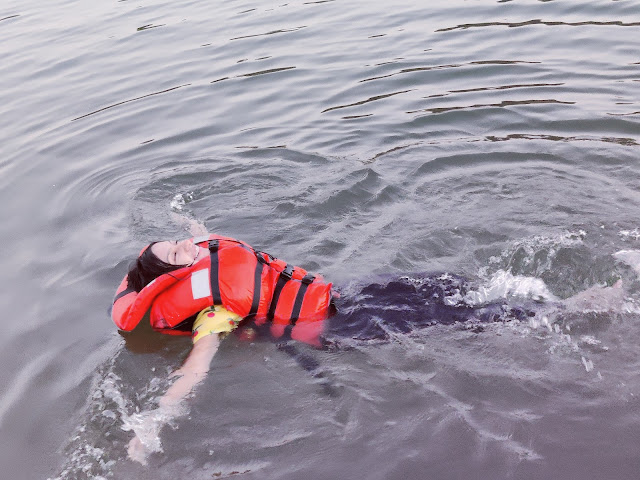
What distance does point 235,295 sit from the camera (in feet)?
13.7

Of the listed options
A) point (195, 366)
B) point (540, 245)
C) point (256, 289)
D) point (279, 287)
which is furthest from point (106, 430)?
point (540, 245)

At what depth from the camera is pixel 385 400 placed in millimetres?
3805

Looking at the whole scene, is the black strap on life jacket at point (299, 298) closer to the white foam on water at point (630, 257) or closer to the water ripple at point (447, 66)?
the white foam on water at point (630, 257)

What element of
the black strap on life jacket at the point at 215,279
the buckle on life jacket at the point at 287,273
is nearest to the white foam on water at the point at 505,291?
the buckle on life jacket at the point at 287,273

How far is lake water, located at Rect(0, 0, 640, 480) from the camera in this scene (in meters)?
3.60

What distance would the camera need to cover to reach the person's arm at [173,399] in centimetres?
372

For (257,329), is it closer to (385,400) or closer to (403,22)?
(385,400)

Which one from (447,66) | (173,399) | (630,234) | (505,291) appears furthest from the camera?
(447,66)

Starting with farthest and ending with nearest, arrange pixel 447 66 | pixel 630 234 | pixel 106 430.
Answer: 1. pixel 447 66
2. pixel 630 234
3. pixel 106 430

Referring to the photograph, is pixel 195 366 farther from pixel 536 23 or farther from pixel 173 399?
pixel 536 23

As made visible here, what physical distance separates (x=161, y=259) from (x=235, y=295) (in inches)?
20.7

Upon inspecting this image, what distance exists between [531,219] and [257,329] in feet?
8.03

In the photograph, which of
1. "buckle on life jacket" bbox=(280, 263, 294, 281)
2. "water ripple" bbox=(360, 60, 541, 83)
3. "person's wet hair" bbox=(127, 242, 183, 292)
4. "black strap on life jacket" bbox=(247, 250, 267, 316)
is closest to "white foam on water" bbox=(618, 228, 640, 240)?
"buckle on life jacket" bbox=(280, 263, 294, 281)

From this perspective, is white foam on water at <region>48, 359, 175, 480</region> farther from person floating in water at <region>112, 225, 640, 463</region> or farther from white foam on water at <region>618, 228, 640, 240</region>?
white foam on water at <region>618, 228, 640, 240</region>
